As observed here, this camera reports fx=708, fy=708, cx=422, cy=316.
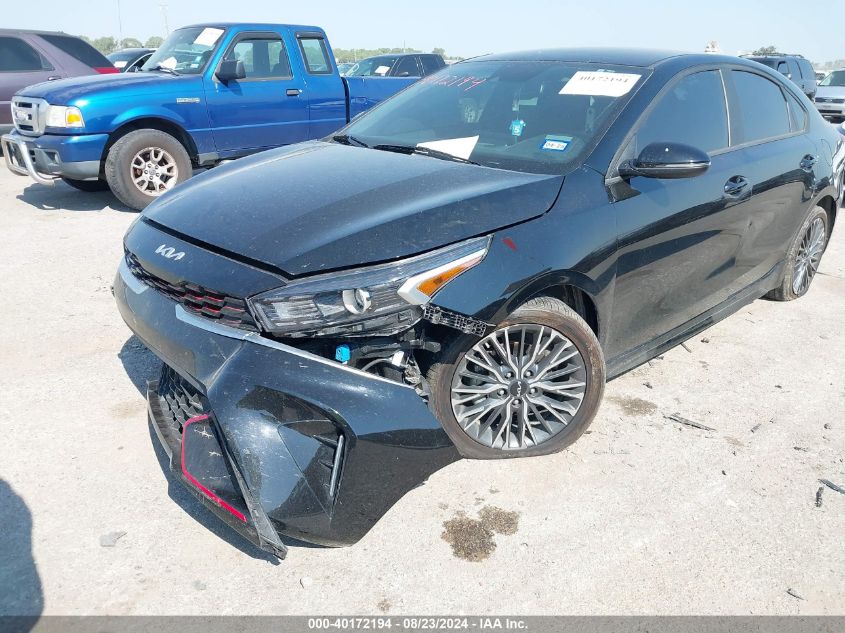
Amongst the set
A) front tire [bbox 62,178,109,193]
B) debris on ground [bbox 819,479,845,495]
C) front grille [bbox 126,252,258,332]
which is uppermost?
front grille [bbox 126,252,258,332]

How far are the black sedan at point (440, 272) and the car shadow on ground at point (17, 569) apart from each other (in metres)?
0.58

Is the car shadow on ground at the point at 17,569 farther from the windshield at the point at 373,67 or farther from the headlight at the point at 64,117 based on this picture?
the windshield at the point at 373,67

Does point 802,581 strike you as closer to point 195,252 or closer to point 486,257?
point 486,257

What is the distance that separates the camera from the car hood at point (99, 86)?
6.83m

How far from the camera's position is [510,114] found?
11.6 ft

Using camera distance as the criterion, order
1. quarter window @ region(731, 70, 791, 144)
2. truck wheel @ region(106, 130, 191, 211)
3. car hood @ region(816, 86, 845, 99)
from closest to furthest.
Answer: quarter window @ region(731, 70, 791, 144)
truck wheel @ region(106, 130, 191, 211)
car hood @ region(816, 86, 845, 99)

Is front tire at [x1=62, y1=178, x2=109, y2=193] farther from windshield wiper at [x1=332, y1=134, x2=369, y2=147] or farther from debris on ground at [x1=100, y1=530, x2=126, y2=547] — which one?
debris on ground at [x1=100, y1=530, x2=126, y2=547]

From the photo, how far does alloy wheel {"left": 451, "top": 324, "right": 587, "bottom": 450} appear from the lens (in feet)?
9.08

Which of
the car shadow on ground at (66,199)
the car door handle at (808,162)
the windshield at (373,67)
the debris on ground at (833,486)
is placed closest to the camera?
the debris on ground at (833,486)

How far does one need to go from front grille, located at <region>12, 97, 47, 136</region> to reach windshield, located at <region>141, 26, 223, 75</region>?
1429 millimetres

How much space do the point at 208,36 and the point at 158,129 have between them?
Result: 1319mm

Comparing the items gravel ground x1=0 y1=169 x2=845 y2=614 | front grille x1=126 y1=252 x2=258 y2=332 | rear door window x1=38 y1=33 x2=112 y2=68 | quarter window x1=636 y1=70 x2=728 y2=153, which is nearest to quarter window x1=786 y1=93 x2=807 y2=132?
quarter window x1=636 y1=70 x2=728 y2=153

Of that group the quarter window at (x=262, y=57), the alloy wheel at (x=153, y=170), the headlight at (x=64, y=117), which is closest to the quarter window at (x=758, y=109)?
the alloy wheel at (x=153, y=170)

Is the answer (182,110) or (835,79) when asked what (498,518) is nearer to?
(182,110)
